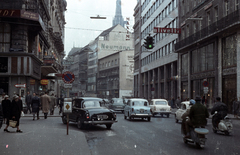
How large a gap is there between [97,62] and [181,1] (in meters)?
68.9

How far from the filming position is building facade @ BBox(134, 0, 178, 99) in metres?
49.3

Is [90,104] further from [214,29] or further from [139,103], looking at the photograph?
[214,29]

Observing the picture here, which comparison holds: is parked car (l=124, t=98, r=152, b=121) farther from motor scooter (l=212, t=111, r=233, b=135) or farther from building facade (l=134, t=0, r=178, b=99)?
building facade (l=134, t=0, r=178, b=99)

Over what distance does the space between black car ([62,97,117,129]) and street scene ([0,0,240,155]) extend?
0.16 ft

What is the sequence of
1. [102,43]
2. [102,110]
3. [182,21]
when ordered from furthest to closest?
[102,43], [182,21], [102,110]

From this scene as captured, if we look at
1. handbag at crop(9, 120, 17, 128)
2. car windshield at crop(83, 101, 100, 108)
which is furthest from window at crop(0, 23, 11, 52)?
handbag at crop(9, 120, 17, 128)

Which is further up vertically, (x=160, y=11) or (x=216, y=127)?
(x=160, y=11)

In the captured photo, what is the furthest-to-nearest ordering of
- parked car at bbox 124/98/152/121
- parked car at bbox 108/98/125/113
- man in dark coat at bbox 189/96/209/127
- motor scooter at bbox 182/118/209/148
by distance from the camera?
1. parked car at bbox 108/98/125/113
2. parked car at bbox 124/98/152/121
3. man in dark coat at bbox 189/96/209/127
4. motor scooter at bbox 182/118/209/148

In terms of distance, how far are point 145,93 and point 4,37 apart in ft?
136

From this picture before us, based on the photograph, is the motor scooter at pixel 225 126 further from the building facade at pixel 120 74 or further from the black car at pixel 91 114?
the building facade at pixel 120 74

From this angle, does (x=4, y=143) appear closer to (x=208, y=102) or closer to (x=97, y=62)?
(x=208, y=102)

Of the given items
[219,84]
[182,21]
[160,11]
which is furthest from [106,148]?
[160,11]

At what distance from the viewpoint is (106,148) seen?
33.9 ft

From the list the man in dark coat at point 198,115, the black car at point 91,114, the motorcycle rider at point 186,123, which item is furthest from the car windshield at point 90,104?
the man in dark coat at point 198,115
